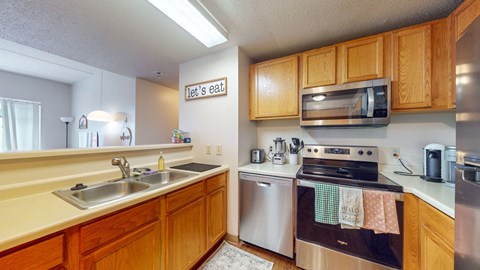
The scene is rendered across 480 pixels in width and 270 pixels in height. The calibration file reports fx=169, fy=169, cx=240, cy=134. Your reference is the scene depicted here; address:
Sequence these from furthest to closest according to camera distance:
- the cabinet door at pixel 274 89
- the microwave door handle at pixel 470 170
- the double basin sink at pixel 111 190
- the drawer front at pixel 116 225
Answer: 1. the cabinet door at pixel 274 89
2. the double basin sink at pixel 111 190
3. the drawer front at pixel 116 225
4. the microwave door handle at pixel 470 170

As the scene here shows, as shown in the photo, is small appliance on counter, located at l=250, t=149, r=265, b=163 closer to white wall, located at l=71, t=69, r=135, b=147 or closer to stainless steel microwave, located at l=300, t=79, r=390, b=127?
stainless steel microwave, located at l=300, t=79, r=390, b=127

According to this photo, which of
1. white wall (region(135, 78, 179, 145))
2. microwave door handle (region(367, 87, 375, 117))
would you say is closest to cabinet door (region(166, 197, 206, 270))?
microwave door handle (region(367, 87, 375, 117))

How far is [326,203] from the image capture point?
4.63ft

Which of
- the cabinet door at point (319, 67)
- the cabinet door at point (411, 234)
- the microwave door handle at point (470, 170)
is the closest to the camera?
the microwave door handle at point (470, 170)

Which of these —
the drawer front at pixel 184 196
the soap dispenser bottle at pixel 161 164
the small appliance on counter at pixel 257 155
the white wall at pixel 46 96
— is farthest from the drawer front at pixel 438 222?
the white wall at pixel 46 96

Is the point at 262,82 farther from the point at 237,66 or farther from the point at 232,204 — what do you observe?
the point at 232,204

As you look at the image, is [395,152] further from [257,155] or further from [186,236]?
[186,236]

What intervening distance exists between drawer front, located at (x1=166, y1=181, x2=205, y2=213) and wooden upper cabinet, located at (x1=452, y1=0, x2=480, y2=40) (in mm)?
2167

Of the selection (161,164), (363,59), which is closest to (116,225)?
(161,164)

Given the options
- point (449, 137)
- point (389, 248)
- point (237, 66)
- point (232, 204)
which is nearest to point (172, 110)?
point (237, 66)

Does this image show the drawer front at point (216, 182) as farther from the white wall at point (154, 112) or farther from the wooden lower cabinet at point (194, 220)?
the white wall at point (154, 112)

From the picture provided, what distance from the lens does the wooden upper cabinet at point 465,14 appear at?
1102mm

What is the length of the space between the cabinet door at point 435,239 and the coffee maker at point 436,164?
1.52 feet

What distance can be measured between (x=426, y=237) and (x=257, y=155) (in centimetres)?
154
